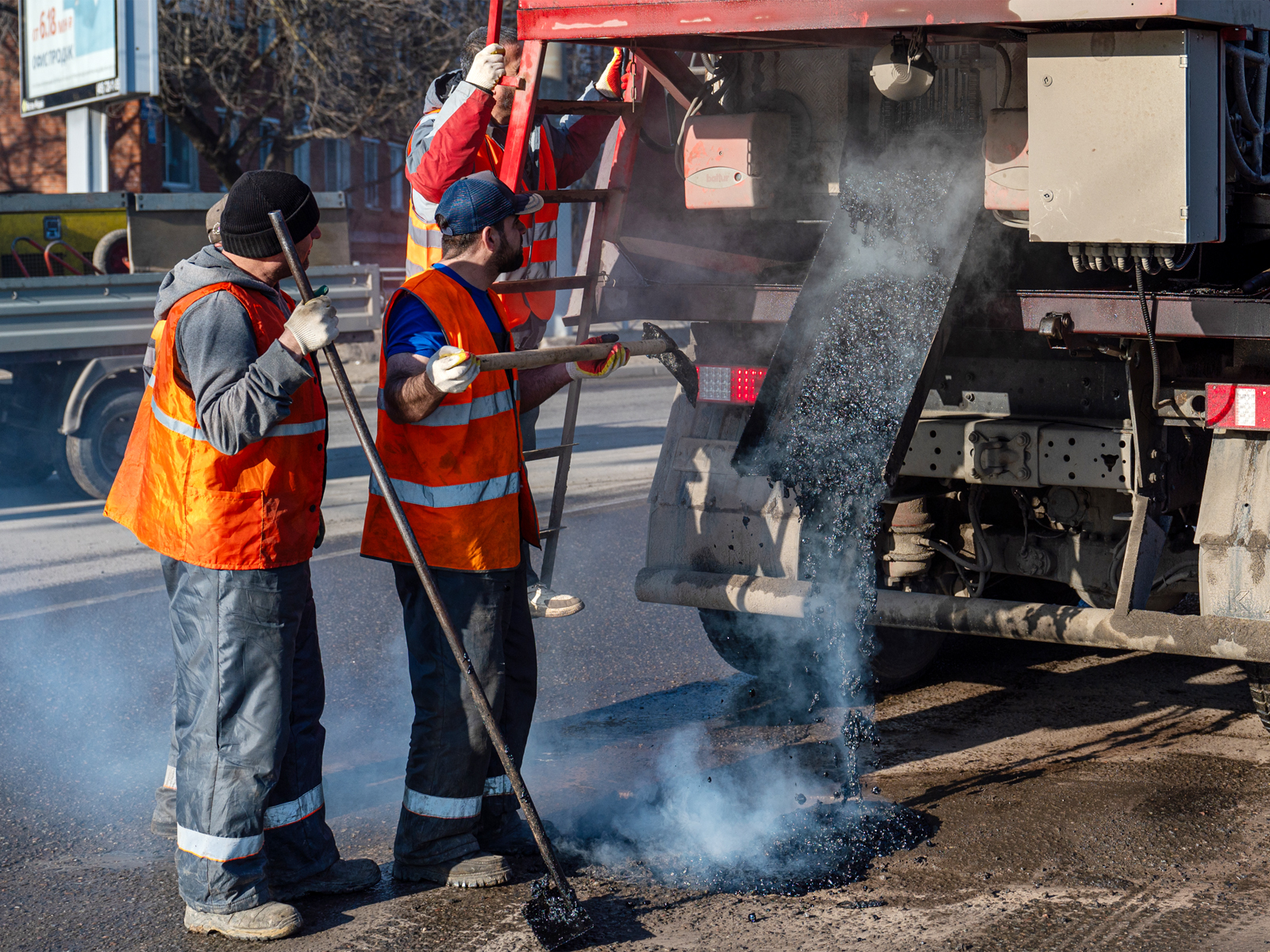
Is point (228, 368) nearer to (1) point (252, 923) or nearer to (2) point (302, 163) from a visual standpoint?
(1) point (252, 923)

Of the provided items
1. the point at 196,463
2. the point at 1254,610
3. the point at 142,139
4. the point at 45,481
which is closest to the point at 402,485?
the point at 196,463

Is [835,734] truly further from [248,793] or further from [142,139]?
[142,139]

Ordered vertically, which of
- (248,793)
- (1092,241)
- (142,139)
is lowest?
(248,793)

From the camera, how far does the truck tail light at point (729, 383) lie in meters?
4.48

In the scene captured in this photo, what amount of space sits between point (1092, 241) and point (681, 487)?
5.11 ft

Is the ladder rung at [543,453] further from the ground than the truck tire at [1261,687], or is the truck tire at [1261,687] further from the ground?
the ladder rung at [543,453]

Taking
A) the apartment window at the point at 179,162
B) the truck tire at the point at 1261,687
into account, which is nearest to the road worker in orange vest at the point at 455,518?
the truck tire at the point at 1261,687

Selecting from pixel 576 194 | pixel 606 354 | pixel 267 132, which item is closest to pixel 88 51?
pixel 267 132

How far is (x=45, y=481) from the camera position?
10203mm

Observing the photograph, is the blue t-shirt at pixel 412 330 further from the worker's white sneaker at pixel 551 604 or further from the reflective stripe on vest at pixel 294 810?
the worker's white sneaker at pixel 551 604

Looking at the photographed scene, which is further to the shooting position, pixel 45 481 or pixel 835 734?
pixel 45 481

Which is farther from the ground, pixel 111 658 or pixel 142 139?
pixel 142 139

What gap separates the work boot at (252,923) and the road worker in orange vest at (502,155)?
1.13 metres

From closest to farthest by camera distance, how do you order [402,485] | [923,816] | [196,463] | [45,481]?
[196,463], [402,485], [923,816], [45,481]
